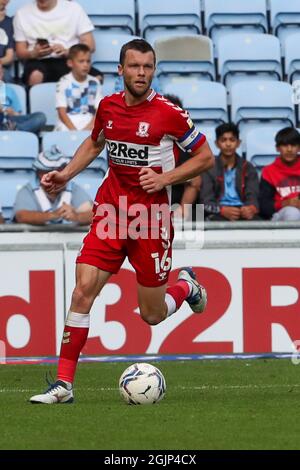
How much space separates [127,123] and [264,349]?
4329 mm

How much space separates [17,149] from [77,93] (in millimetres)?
1063

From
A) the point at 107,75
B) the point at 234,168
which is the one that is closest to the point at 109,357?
the point at 234,168

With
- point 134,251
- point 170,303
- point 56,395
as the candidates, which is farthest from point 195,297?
point 56,395

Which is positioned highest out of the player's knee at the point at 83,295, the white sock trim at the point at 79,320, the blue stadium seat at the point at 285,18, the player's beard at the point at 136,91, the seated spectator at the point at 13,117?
the blue stadium seat at the point at 285,18

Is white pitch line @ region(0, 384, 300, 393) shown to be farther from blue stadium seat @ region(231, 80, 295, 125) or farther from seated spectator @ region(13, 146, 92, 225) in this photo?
blue stadium seat @ region(231, 80, 295, 125)

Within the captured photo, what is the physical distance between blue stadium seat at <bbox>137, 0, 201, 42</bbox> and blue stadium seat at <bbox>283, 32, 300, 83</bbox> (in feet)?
3.91

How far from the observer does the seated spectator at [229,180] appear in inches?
534

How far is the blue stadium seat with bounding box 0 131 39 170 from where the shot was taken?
47.6 feet

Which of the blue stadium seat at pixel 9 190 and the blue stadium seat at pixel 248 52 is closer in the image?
the blue stadium seat at pixel 9 190

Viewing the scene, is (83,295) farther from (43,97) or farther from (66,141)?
(43,97)

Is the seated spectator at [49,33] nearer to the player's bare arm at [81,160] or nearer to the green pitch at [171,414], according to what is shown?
the green pitch at [171,414]

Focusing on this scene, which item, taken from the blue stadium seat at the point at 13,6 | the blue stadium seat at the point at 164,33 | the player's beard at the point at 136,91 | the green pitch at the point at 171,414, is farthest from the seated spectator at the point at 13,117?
the player's beard at the point at 136,91

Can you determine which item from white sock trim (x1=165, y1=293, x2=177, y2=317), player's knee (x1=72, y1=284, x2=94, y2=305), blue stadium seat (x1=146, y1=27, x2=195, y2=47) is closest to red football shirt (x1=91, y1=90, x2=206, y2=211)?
player's knee (x1=72, y1=284, x2=94, y2=305)

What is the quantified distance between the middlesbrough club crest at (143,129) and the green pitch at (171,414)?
1903 mm
